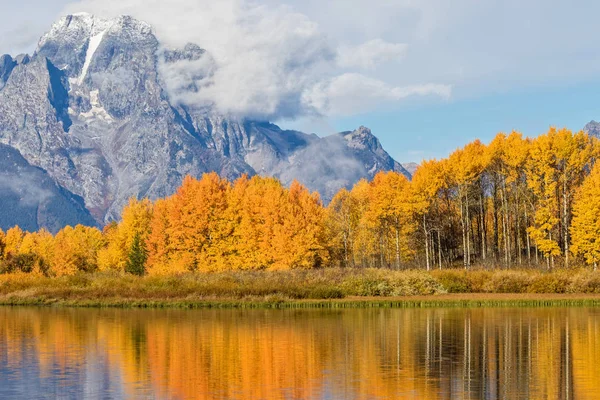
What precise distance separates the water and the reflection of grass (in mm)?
9363

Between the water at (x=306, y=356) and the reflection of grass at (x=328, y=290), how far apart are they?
9363 millimetres

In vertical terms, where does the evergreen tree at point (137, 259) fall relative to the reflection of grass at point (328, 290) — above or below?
above

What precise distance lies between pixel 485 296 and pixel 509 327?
68.1 feet

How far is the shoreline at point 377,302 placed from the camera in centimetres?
6266

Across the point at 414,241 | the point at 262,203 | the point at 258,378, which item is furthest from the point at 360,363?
the point at 414,241

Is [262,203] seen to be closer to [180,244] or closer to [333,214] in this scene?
[180,244]

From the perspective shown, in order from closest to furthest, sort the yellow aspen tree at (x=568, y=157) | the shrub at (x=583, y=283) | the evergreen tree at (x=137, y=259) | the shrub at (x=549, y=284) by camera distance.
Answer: the shrub at (x=583, y=283)
the shrub at (x=549, y=284)
the yellow aspen tree at (x=568, y=157)
the evergreen tree at (x=137, y=259)

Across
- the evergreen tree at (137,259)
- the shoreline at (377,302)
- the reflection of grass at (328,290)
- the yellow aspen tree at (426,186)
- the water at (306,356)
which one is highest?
the yellow aspen tree at (426,186)

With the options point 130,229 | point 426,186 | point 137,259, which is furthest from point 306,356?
point 130,229

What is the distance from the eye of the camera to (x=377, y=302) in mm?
63875

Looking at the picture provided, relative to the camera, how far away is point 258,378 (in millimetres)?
29375

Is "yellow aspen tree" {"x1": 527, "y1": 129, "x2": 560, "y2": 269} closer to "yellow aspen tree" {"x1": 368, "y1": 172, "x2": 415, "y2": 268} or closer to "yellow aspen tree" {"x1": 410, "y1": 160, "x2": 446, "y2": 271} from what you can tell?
"yellow aspen tree" {"x1": 410, "y1": 160, "x2": 446, "y2": 271}

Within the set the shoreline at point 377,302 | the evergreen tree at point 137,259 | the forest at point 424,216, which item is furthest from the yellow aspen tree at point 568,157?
the evergreen tree at point 137,259

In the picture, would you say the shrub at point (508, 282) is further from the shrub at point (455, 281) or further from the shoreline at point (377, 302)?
the shoreline at point (377, 302)
